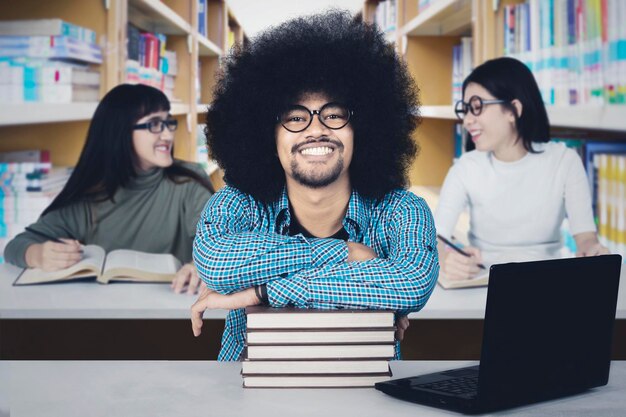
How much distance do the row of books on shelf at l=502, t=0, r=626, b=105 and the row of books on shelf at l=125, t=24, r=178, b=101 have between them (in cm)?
160

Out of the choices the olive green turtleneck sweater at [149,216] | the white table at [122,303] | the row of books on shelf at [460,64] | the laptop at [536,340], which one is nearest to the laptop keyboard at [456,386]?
the laptop at [536,340]

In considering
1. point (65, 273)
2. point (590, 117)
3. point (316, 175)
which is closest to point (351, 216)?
point (316, 175)

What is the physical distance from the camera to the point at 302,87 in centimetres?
131

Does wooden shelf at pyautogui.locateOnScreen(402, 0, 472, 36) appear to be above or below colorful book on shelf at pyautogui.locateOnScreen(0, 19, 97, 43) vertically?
above

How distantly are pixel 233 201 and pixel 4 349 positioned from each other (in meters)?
0.91

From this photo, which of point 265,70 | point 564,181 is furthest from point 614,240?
point 265,70

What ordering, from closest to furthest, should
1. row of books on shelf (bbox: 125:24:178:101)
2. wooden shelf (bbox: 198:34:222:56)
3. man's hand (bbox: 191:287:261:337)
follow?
1. man's hand (bbox: 191:287:261:337)
2. row of books on shelf (bbox: 125:24:178:101)
3. wooden shelf (bbox: 198:34:222:56)

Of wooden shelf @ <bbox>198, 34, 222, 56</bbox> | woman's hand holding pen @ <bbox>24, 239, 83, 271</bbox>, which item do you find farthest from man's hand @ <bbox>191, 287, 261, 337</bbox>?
wooden shelf @ <bbox>198, 34, 222, 56</bbox>

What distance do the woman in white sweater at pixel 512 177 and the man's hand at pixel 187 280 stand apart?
2.74 feet

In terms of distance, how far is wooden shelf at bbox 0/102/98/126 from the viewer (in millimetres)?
1896

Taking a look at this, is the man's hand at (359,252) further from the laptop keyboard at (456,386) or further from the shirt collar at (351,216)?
the laptop keyboard at (456,386)

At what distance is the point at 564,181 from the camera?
2289 mm

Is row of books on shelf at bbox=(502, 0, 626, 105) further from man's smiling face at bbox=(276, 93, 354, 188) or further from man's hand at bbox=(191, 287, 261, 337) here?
man's hand at bbox=(191, 287, 261, 337)

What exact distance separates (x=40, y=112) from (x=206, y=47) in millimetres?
3057
